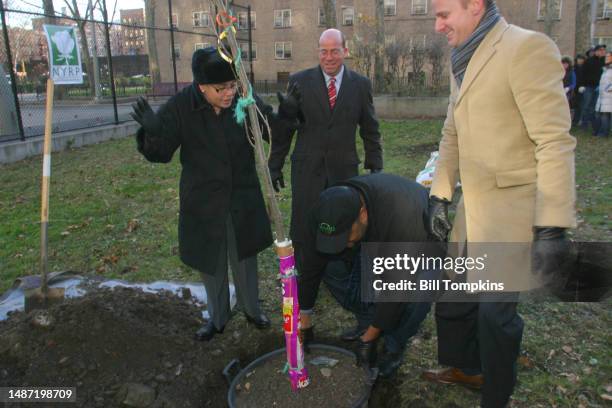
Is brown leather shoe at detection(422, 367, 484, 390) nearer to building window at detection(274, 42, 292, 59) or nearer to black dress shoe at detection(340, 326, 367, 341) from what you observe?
black dress shoe at detection(340, 326, 367, 341)

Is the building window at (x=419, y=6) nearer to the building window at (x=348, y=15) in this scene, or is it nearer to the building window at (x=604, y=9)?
the building window at (x=348, y=15)

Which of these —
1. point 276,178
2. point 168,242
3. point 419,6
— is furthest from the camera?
point 419,6

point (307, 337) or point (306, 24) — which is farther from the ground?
point (306, 24)

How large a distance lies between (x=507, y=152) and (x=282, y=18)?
3550 cm

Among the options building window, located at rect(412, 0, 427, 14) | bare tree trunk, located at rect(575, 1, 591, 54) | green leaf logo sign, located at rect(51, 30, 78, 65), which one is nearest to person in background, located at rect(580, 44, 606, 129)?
bare tree trunk, located at rect(575, 1, 591, 54)

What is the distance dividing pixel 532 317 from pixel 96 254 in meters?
3.61

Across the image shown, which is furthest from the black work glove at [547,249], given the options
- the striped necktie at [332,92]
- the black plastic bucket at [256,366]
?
the striped necktie at [332,92]

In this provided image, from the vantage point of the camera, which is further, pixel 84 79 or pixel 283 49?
pixel 283 49

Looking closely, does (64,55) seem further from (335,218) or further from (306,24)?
(306,24)

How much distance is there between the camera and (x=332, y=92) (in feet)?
12.0

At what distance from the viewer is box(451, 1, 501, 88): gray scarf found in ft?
6.40

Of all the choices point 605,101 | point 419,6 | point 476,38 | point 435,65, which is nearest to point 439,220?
point 476,38

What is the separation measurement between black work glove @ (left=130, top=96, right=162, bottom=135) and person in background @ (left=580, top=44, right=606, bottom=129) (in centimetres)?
1041

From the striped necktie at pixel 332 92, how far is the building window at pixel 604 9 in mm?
35395
